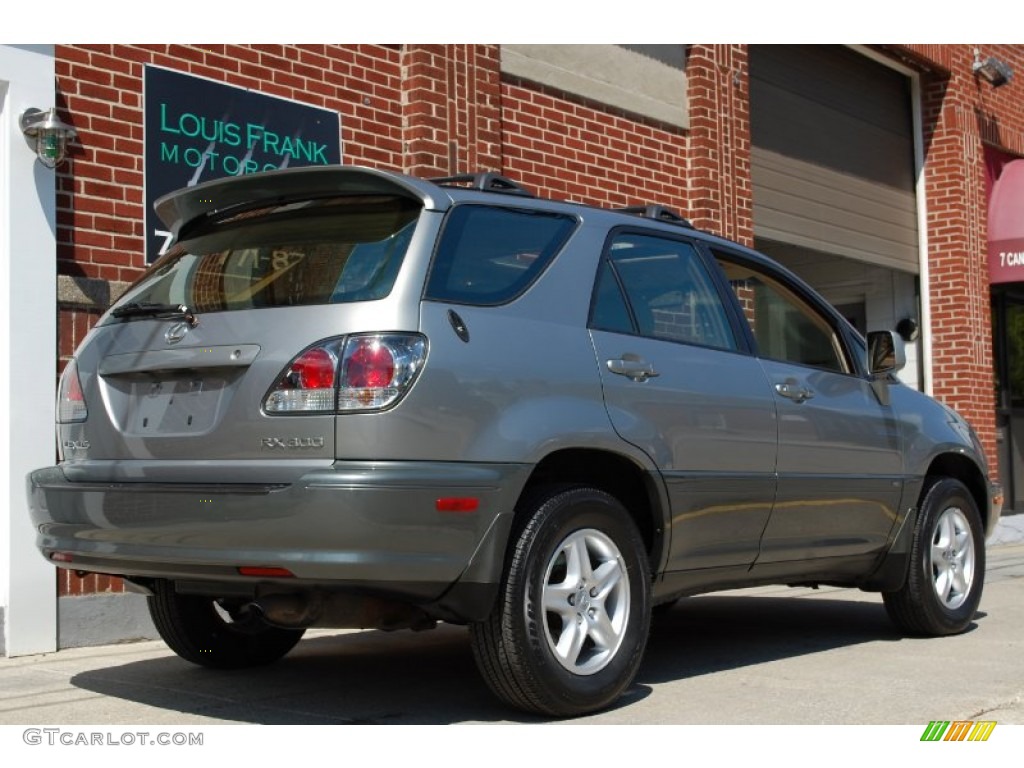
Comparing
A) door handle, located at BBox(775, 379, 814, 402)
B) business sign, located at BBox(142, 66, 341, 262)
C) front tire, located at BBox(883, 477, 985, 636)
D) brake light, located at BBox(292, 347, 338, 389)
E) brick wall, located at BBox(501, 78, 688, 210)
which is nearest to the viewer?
brake light, located at BBox(292, 347, 338, 389)

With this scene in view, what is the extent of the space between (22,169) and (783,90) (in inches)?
322

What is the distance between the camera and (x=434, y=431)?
417 centimetres

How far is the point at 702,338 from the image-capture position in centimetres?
547

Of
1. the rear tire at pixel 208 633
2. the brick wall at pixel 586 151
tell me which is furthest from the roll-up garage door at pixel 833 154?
the rear tire at pixel 208 633

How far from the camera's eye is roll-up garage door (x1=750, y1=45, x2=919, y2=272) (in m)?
12.7

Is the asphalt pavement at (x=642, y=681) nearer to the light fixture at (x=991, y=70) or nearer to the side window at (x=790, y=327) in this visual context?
the side window at (x=790, y=327)

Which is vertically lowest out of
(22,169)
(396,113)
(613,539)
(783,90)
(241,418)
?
(613,539)

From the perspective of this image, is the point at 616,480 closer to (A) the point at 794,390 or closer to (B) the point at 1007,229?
(A) the point at 794,390

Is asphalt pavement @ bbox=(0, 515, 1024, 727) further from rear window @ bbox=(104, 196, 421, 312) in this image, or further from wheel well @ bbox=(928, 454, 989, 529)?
rear window @ bbox=(104, 196, 421, 312)

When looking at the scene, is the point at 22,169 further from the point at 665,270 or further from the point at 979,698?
the point at 979,698

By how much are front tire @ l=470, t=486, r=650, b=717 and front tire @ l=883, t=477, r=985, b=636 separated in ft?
7.01

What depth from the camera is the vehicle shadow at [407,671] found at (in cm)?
481

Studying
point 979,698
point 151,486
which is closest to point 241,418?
point 151,486

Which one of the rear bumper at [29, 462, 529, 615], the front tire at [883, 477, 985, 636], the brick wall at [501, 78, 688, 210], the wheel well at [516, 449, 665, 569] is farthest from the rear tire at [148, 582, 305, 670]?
the brick wall at [501, 78, 688, 210]
